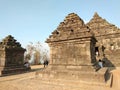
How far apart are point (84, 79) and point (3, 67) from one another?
357 inches

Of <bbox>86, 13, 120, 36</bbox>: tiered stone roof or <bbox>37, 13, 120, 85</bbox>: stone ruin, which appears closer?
<bbox>37, 13, 120, 85</bbox>: stone ruin

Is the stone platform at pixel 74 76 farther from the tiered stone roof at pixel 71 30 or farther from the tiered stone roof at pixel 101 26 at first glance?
the tiered stone roof at pixel 101 26

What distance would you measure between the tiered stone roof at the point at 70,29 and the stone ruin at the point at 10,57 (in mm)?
6562

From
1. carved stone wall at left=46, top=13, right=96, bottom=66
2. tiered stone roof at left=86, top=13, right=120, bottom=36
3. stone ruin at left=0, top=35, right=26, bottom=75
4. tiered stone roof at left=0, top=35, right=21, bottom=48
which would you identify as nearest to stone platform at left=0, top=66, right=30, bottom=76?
stone ruin at left=0, top=35, right=26, bottom=75

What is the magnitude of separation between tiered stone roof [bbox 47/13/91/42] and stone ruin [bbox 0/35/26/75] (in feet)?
21.5

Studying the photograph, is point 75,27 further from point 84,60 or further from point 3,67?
point 3,67

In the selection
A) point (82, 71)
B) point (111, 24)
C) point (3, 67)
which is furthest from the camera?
point (111, 24)

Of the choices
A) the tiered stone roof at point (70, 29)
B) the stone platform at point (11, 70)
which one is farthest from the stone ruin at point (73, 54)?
the stone platform at point (11, 70)

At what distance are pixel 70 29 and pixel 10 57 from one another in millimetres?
8361

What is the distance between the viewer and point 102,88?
18.7 feet

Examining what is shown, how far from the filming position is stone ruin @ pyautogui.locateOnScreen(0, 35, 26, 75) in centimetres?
1270

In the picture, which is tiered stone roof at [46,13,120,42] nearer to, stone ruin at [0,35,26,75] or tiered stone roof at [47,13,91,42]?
tiered stone roof at [47,13,91,42]

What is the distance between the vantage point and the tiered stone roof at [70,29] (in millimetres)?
7770

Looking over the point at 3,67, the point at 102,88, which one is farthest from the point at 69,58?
the point at 3,67
